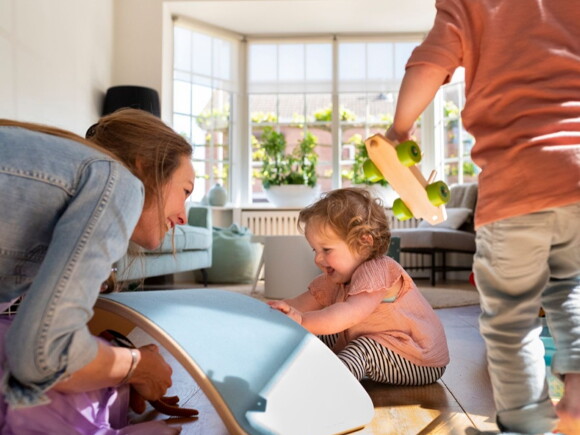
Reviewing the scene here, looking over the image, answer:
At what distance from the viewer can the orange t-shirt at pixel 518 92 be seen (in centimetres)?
106

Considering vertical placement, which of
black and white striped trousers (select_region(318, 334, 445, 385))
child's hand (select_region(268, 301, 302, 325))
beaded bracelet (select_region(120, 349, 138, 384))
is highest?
child's hand (select_region(268, 301, 302, 325))

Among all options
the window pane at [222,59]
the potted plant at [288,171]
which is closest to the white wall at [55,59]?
the window pane at [222,59]

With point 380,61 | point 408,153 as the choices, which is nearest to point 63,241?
point 408,153

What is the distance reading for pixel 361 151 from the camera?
6914mm

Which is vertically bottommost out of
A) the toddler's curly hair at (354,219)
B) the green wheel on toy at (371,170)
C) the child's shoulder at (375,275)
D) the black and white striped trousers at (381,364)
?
the black and white striped trousers at (381,364)

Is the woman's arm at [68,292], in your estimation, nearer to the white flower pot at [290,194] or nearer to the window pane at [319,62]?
the white flower pot at [290,194]

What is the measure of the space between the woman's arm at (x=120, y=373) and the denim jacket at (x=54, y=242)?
0.07 meters

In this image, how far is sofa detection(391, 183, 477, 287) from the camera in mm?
5637

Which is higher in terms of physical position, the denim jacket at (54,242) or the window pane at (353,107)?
the window pane at (353,107)

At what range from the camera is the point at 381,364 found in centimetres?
171

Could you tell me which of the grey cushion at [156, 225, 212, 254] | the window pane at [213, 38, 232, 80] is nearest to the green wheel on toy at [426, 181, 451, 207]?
the grey cushion at [156, 225, 212, 254]

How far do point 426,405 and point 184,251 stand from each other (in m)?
3.52

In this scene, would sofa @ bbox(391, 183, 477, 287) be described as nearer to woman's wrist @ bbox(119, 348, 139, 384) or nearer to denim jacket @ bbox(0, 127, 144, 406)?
woman's wrist @ bbox(119, 348, 139, 384)

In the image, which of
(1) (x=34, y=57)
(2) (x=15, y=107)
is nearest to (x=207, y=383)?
(2) (x=15, y=107)
